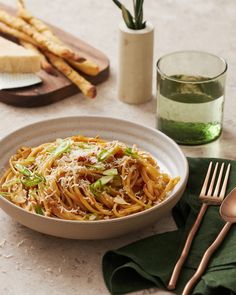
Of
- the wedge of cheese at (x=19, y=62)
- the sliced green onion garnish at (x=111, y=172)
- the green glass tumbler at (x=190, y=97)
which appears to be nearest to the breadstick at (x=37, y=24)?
the wedge of cheese at (x=19, y=62)

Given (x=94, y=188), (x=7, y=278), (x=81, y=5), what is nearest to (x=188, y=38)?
(x=81, y=5)

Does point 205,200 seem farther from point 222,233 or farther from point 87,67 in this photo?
point 87,67

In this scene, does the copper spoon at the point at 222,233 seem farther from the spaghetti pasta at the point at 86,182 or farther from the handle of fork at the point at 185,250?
the spaghetti pasta at the point at 86,182

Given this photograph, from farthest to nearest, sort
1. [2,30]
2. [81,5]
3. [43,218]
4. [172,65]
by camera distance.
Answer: [81,5] → [2,30] → [172,65] → [43,218]

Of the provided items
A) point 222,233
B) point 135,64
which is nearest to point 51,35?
point 135,64

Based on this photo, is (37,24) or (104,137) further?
(37,24)

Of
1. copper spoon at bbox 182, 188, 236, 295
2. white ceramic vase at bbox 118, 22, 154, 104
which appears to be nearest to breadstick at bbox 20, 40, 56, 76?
white ceramic vase at bbox 118, 22, 154, 104

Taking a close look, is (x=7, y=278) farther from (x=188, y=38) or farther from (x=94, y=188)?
(x=188, y=38)

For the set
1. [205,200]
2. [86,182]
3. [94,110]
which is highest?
[86,182]
